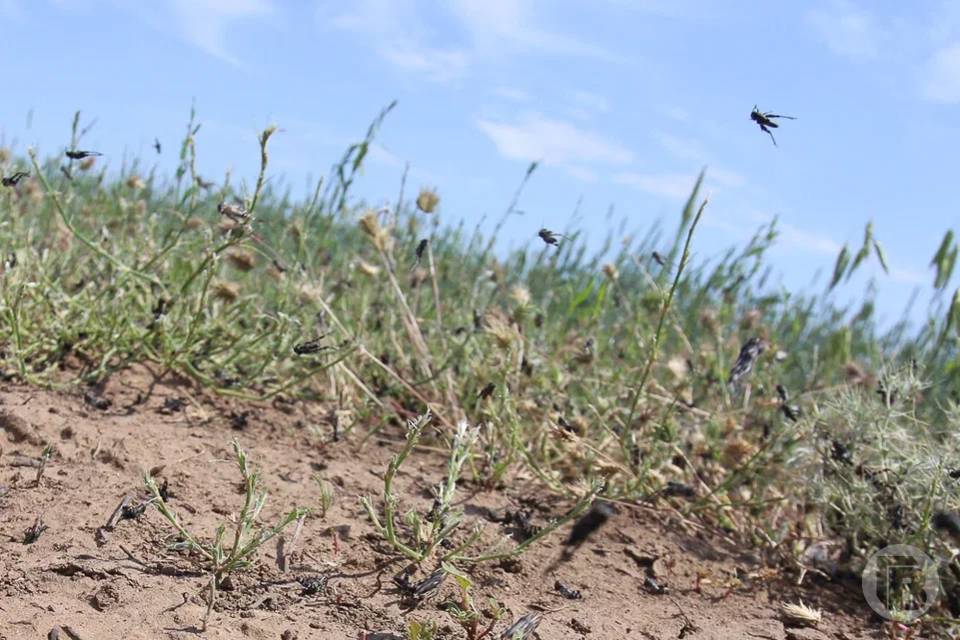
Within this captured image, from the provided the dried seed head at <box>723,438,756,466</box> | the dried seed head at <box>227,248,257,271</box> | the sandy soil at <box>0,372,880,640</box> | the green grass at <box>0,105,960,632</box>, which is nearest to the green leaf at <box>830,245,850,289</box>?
the green grass at <box>0,105,960,632</box>

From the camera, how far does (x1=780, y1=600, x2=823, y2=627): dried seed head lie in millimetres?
2074

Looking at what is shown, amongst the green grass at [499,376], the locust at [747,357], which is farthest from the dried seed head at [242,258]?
the locust at [747,357]

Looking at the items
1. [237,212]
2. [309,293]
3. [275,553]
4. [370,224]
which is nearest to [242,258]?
[309,293]

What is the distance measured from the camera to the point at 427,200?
3027mm

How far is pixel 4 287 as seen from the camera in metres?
2.71

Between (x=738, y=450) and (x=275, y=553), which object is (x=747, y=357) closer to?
(x=738, y=450)

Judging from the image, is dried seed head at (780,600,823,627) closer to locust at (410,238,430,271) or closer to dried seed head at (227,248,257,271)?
locust at (410,238,430,271)

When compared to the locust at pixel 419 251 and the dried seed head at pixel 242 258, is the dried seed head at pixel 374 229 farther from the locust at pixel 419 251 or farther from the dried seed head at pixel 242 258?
the dried seed head at pixel 242 258

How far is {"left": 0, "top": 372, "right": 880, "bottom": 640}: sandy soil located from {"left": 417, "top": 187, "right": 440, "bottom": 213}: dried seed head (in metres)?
0.69

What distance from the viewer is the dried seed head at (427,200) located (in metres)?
3.01

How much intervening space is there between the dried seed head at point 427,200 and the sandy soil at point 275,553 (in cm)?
69

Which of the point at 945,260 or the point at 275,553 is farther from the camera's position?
the point at 945,260

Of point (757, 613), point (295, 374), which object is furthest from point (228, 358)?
point (757, 613)

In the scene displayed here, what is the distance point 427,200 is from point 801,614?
5.15 feet
